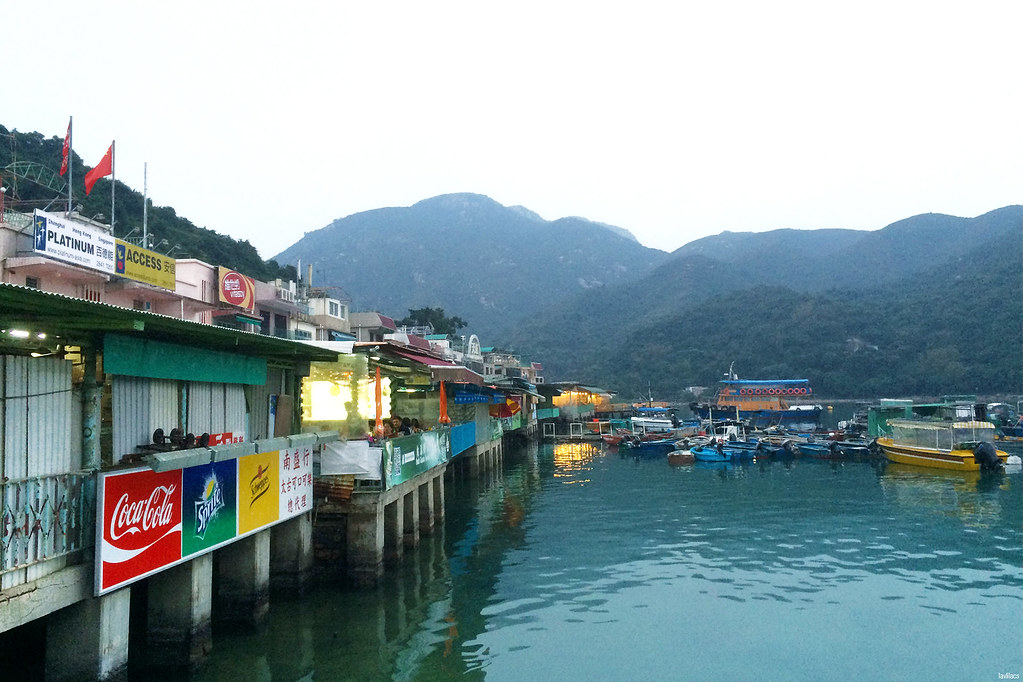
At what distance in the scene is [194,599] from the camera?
45.0 feet

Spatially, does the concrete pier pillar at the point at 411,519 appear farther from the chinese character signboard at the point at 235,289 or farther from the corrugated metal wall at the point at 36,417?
the chinese character signboard at the point at 235,289

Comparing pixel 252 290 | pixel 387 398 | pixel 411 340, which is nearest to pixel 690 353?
pixel 411 340

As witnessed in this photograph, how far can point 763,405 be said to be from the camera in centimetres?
9138

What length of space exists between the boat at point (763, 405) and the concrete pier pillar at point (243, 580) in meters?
77.6

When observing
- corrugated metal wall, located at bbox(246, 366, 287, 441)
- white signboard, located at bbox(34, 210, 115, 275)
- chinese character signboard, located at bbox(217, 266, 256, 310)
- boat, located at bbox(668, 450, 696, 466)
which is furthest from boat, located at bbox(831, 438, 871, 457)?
white signboard, located at bbox(34, 210, 115, 275)

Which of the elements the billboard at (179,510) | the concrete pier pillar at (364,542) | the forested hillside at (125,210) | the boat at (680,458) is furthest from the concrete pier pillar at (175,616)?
the boat at (680,458)

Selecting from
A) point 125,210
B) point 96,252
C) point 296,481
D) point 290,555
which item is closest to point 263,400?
point 296,481

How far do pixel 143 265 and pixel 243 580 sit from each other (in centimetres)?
2406

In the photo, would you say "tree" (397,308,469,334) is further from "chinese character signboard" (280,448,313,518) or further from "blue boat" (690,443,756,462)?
"chinese character signboard" (280,448,313,518)

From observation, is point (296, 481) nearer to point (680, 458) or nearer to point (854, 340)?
point (680, 458)

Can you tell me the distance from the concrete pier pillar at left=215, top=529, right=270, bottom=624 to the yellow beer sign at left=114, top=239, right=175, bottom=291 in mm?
22350

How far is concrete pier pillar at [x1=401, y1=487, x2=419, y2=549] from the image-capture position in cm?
2591

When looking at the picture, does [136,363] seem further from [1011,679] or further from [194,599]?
[1011,679]

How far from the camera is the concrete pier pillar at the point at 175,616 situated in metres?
13.6
